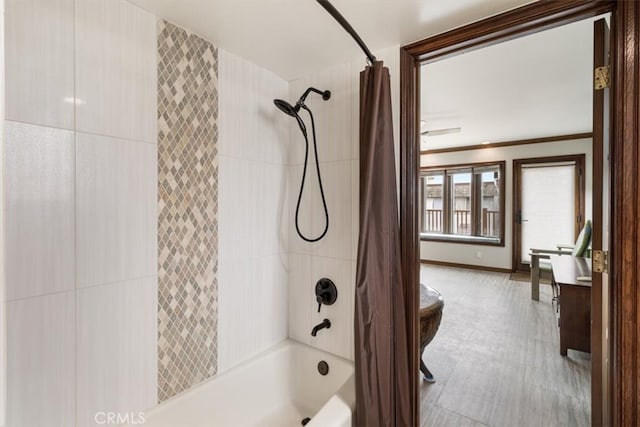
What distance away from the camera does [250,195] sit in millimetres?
1737

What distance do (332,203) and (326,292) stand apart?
550 millimetres

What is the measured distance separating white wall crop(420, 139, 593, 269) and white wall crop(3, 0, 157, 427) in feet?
19.7

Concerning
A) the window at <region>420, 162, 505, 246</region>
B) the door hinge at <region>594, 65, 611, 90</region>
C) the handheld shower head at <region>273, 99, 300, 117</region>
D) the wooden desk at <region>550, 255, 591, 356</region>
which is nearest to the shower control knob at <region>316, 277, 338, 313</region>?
the handheld shower head at <region>273, 99, 300, 117</region>

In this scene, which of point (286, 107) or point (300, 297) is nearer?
point (286, 107)

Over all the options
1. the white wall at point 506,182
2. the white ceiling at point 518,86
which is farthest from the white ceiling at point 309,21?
the white wall at point 506,182

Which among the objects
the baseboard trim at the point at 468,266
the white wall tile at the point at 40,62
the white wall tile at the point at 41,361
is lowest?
the baseboard trim at the point at 468,266

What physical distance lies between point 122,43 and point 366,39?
1114 mm

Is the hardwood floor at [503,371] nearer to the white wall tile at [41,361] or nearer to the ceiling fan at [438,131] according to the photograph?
the white wall tile at [41,361]

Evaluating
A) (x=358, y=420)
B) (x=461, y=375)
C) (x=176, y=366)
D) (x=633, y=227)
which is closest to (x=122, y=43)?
(x=176, y=366)

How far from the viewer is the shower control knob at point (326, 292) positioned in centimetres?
175

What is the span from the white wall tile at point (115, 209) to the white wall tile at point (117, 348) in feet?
0.26

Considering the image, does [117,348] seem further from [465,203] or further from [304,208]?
[465,203]

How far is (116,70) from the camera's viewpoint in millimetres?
1179

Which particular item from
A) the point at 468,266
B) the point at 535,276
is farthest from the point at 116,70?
the point at 468,266
